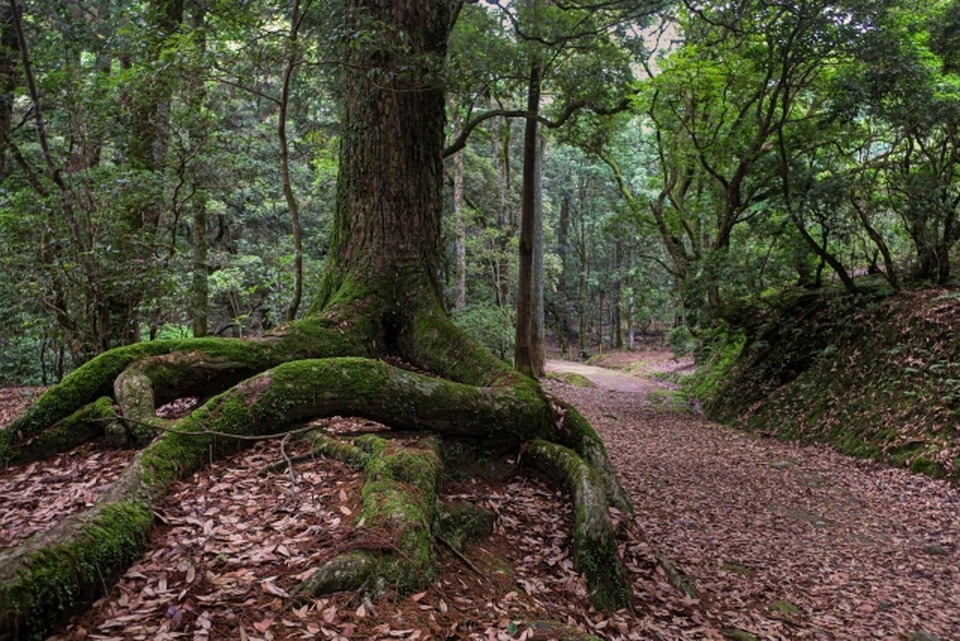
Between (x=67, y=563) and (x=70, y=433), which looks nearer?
(x=67, y=563)

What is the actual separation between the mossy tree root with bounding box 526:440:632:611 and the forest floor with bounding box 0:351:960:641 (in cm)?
11

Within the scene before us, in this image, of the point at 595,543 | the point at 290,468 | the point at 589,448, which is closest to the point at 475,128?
the point at 589,448

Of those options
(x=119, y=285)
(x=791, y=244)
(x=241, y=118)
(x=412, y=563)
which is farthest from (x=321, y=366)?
(x=241, y=118)

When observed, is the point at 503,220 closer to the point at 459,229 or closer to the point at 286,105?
the point at 459,229

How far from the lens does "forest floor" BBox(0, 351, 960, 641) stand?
8.97 feet

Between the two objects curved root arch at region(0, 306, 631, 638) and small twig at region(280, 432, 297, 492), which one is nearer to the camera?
curved root arch at region(0, 306, 631, 638)

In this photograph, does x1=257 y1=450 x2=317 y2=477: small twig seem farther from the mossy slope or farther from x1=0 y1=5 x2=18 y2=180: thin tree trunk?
x1=0 y1=5 x2=18 y2=180: thin tree trunk

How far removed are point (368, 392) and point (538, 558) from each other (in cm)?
180

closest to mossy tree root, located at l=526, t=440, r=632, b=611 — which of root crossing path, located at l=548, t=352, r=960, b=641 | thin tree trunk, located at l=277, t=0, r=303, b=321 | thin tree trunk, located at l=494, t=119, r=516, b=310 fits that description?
root crossing path, located at l=548, t=352, r=960, b=641

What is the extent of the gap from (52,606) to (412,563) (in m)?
1.59

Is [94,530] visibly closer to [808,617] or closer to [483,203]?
[808,617]

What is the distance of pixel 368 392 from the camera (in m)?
4.64

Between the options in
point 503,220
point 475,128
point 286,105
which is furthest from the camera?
point 503,220

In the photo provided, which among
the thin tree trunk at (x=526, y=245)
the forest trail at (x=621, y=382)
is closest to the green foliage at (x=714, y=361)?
the forest trail at (x=621, y=382)
